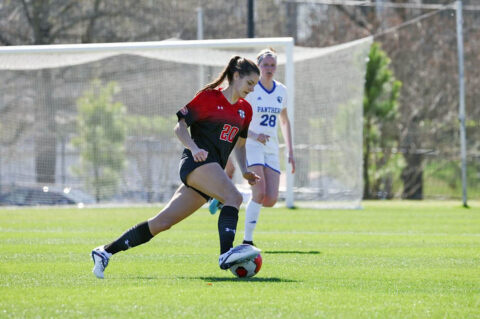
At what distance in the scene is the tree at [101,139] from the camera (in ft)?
71.6

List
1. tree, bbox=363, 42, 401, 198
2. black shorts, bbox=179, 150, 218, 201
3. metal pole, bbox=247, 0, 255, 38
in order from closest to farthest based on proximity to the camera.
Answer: black shorts, bbox=179, 150, 218, 201
metal pole, bbox=247, 0, 255, 38
tree, bbox=363, 42, 401, 198

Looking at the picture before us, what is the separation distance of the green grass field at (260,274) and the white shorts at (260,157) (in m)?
0.97

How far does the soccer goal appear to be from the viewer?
2159 cm

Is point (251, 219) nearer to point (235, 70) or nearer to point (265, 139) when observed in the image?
point (265, 139)

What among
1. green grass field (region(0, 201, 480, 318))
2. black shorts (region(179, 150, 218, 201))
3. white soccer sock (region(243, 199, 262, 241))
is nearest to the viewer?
green grass field (region(0, 201, 480, 318))

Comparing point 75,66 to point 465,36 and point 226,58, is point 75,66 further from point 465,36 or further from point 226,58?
point 465,36

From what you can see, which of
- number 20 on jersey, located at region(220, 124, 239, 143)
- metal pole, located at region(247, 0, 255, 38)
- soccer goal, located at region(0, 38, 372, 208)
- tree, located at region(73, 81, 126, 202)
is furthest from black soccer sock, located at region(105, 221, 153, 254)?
metal pole, located at region(247, 0, 255, 38)

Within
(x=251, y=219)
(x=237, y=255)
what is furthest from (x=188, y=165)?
(x=251, y=219)

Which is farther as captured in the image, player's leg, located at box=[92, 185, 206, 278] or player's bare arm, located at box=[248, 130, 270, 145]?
player's bare arm, located at box=[248, 130, 270, 145]

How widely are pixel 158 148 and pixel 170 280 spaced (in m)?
15.6

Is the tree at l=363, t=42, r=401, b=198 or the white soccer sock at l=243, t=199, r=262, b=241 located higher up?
the tree at l=363, t=42, r=401, b=198

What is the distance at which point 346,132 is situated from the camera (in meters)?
22.1

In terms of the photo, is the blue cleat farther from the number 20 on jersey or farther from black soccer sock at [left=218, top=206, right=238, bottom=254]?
the number 20 on jersey

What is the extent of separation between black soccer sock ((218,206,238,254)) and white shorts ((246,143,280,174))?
360 cm
